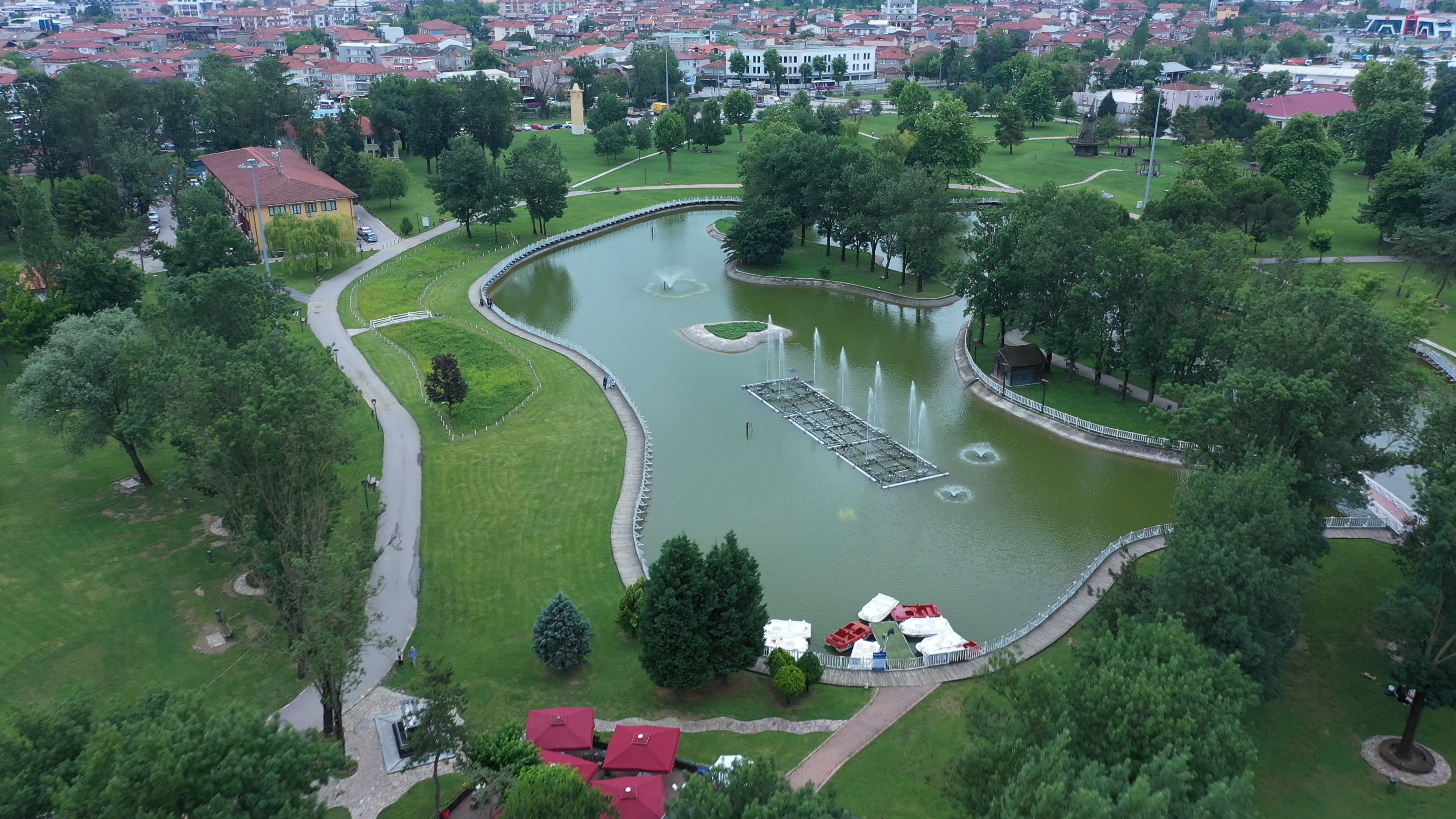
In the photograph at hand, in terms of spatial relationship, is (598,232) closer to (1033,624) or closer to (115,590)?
(115,590)

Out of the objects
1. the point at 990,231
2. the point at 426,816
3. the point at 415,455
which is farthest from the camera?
the point at 990,231

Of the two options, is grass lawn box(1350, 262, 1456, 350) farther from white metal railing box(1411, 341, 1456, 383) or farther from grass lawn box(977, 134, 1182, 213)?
grass lawn box(977, 134, 1182, 213)

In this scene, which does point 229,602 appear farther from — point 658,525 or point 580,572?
point 658,525

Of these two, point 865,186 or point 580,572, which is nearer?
point 580,572

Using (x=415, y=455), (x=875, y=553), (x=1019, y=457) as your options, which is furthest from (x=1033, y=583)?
(x=415, y=455)

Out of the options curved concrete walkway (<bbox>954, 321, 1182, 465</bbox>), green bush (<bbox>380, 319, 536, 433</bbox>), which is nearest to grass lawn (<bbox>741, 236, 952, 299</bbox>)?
curved concrete walkway (<bbox>954, 321, 1182, 465</bbox>)

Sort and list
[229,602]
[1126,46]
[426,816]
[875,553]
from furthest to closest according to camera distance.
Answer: [1126,46] → [875,553] → [229,602] → [426,816]

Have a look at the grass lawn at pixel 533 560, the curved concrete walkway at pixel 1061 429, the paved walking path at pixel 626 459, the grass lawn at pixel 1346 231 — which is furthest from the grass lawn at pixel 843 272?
the grass lawn at pixel 1346 231

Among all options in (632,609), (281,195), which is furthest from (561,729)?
(281,195)
